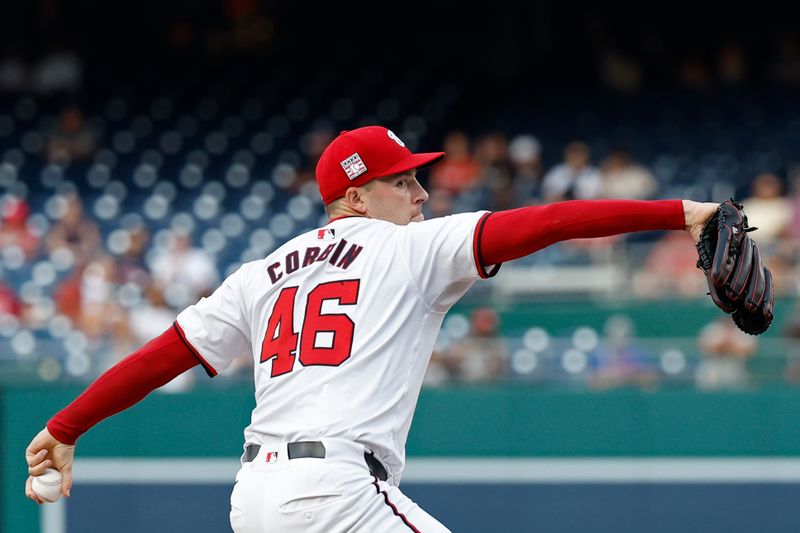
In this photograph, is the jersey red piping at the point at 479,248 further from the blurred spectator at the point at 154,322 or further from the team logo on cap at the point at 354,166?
the blurred spectator at the point at 154,322

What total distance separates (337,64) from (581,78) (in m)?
2.76

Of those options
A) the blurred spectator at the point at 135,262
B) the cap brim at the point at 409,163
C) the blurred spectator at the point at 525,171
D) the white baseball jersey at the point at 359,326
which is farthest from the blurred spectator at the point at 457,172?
the white baseball jersey at the point at 359,326

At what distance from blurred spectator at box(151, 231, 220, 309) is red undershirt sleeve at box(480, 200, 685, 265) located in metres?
5.89

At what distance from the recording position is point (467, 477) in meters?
7.56

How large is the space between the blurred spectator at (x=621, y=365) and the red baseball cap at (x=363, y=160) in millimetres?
3797

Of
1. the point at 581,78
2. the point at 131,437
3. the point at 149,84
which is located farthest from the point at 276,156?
the point at 131,437

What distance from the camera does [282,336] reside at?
11.5 ft

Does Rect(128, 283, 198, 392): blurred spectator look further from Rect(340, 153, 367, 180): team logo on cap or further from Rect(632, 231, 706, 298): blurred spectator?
Rect(340, 153, 367, 180): team logo on cap

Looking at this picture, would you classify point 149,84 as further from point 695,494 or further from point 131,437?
point 695,494

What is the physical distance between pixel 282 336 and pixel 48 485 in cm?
79

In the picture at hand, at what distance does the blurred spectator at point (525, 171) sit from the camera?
10.1 metres

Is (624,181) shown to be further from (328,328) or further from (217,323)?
(328,328)

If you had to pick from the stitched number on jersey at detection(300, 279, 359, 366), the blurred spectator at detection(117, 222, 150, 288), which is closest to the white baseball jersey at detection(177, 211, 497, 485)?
the stitched number on jersey at detection(300, 279, 359, 366)

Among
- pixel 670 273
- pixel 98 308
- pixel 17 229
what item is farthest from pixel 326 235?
pixel 17 229
